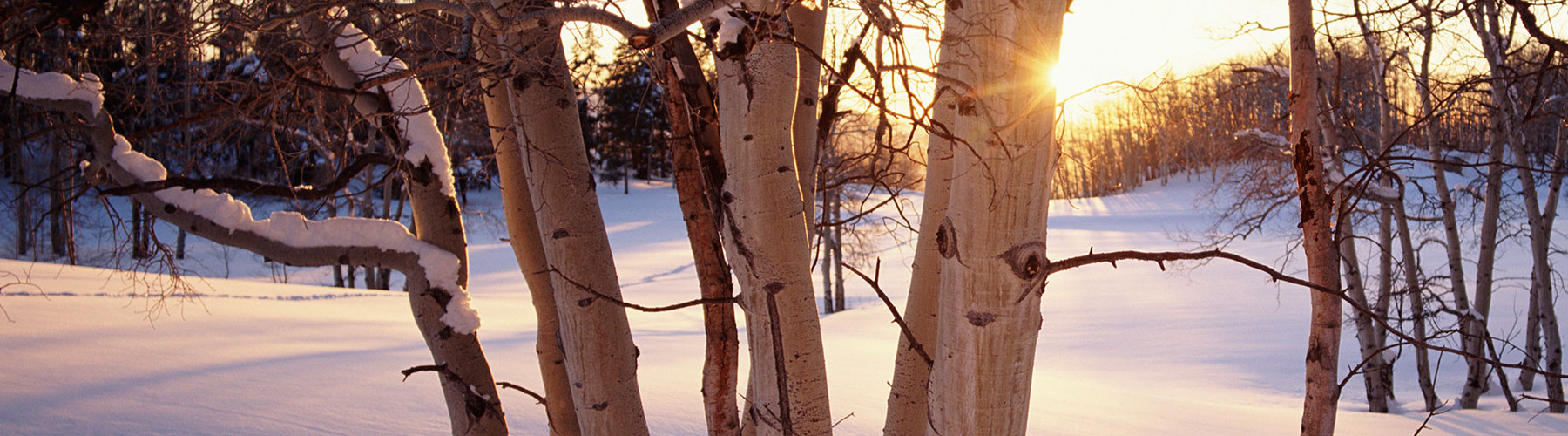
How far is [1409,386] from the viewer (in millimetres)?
12664

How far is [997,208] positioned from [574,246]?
5.68 feet

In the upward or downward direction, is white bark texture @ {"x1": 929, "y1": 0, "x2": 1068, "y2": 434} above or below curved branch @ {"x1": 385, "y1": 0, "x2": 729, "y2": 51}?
below

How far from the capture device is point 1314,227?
3.23 m

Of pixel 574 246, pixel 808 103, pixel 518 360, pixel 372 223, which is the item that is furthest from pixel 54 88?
pixel 518 360

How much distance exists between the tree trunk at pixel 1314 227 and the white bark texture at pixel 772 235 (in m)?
2.09

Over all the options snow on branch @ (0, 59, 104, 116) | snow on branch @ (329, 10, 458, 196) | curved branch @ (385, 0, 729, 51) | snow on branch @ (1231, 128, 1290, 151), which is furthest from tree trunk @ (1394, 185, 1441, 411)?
snow on branch @ (0, 59, 104, 116)

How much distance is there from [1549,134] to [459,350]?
26049 mm

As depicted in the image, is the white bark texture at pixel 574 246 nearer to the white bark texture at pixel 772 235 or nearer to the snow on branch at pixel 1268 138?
the white bark texture at pixel 772 235

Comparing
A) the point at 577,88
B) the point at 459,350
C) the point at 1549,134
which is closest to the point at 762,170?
the point at 577,88

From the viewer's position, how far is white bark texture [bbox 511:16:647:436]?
2.93 m

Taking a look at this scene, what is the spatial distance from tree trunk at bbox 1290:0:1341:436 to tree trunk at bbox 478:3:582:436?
292 centimetres

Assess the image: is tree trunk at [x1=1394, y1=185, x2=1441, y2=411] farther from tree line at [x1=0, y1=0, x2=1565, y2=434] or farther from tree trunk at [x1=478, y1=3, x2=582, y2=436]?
tree trunk at [x1=478, y1=3, x2=582, y2=436]

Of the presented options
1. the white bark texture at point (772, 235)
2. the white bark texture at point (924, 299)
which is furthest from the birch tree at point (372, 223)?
the white bark texture at point (924, 299)

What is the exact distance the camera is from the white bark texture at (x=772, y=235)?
7.24 feet
